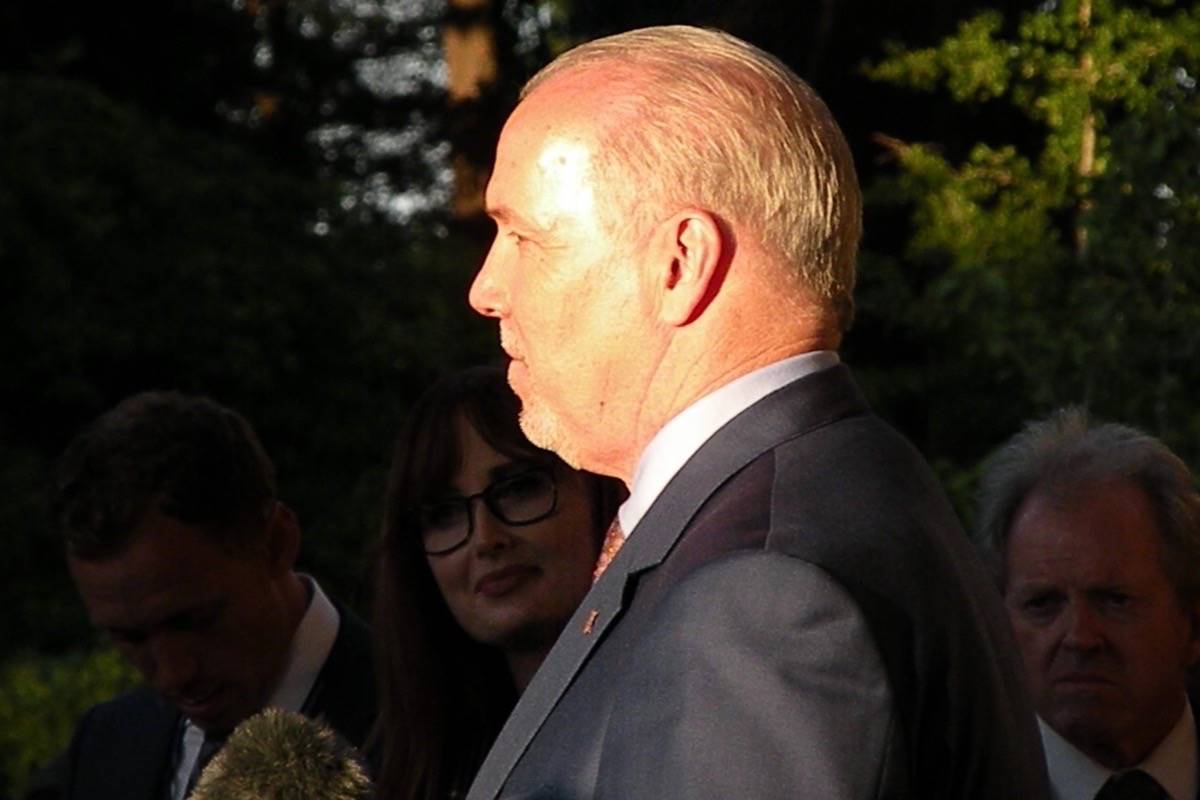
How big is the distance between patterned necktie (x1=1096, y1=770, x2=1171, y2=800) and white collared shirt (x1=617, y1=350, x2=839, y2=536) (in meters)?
1.58

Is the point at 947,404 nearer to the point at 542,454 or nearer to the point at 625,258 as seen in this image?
the point at 542,454

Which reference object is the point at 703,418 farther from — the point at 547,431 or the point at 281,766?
the point at 281,766

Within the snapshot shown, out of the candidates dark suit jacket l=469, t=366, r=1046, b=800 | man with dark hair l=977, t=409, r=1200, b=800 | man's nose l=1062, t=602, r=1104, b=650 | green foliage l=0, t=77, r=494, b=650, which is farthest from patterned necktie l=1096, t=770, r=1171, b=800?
green foliage l=0, t=77, r=494, b=650

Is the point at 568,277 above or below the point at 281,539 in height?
above

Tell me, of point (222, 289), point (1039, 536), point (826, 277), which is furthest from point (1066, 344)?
point (222, 289)

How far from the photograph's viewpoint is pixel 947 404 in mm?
8031

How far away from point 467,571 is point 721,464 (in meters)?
1.64

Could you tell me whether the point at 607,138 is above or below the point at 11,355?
above

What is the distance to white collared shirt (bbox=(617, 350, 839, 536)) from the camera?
→ 91.3 inches

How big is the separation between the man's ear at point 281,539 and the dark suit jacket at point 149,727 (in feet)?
0.52

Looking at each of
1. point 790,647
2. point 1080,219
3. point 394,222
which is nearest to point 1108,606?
point 790,647

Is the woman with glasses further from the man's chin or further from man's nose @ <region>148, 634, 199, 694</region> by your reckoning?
the man's chin

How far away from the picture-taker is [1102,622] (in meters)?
3.77

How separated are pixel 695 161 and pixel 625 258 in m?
0.13
